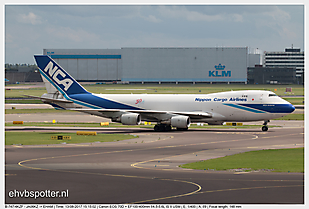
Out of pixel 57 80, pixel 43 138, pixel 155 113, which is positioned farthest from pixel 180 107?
pixel 43 138

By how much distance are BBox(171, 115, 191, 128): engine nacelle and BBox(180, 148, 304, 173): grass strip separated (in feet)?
58.9

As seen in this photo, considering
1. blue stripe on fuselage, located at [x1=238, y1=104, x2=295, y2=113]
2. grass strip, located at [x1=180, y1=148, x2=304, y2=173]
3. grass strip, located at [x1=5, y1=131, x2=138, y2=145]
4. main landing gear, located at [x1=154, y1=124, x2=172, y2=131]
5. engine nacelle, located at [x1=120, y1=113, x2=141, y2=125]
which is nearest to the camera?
grass strip, located at [x1=180, y1=148, x2=304, y2=173]

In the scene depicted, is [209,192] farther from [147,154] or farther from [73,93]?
[73,93]

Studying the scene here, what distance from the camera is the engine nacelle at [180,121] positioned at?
5478cm

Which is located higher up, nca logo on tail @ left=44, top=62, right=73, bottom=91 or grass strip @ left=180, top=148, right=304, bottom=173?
nca logo on tail @ left=44, top=62, right=73, bottom=91

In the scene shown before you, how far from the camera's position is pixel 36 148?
129 feet

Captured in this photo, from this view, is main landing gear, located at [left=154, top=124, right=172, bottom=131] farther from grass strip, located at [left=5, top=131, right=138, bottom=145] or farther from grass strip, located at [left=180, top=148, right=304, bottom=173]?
grass strip, located at [left=180, top=148, right=304, bottom=173]

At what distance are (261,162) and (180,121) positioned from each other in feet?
78.5

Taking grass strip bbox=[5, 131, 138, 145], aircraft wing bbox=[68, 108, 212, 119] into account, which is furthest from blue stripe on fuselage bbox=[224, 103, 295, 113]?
grass strip bbox=[5, 131, 138, 145]

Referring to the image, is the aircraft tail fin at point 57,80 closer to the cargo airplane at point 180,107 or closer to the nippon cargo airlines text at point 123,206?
the cargo airplane at point 180,107

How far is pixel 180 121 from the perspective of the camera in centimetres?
5491

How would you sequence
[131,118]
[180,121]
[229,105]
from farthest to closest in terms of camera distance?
[229,105]
[131,118]
[180,121]

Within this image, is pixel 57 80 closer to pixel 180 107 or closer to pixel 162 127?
A: pixel 162 127

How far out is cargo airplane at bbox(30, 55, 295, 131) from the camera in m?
55.5
